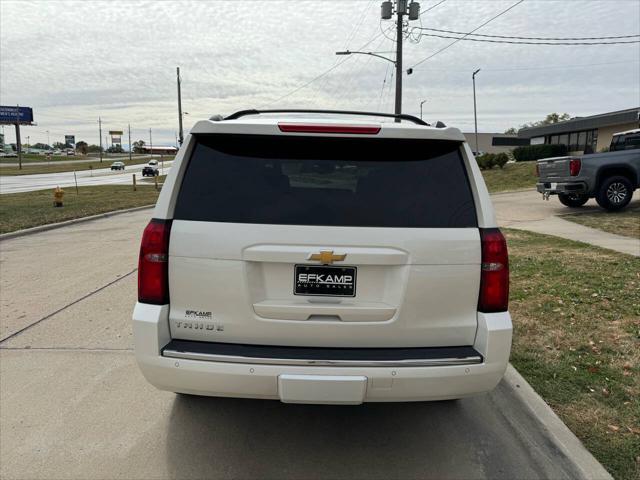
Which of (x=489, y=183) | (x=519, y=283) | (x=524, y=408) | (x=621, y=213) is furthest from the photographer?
(x=489, y=183)

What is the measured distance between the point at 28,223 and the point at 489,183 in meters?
23.2

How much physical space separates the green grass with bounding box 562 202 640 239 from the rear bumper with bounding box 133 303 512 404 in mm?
9459

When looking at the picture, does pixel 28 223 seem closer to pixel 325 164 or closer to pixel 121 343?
pixel 121 343

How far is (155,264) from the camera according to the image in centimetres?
275

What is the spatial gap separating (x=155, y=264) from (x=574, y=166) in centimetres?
1341

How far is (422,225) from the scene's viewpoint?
8.94ft

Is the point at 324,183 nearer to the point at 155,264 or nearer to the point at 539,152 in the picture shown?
the point at 155,264

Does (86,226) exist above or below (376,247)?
below

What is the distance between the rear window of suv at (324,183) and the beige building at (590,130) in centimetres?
3393

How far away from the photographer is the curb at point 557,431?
2900 millimetres

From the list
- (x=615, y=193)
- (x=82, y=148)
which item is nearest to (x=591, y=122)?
(x=615, y=193)

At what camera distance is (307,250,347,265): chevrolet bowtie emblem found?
2639 mm

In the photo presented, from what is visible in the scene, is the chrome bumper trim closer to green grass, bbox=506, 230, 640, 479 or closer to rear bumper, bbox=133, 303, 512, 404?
rear bumper, bbox=133, 303, 512, 404

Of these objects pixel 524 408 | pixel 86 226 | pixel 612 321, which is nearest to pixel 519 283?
pixel 612 321
